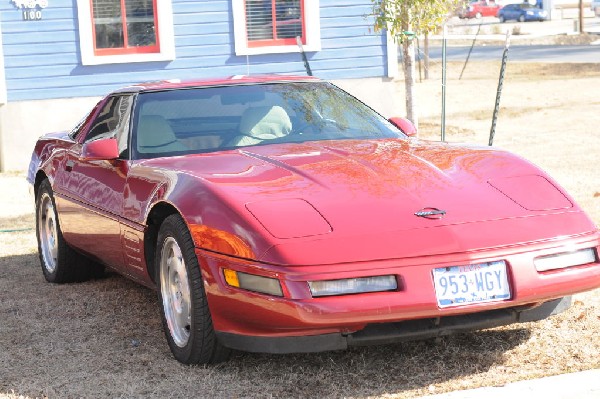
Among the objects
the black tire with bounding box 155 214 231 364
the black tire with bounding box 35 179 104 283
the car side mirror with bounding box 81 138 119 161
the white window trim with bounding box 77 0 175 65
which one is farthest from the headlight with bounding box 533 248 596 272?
the white window trim with bounding box 77 0 175 65

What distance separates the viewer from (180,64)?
17.0 m

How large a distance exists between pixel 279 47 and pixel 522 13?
63.9 metres

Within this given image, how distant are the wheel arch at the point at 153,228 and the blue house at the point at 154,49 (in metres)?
10.7

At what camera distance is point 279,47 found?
17.3 m

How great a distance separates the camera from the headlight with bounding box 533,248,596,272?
5069 mm

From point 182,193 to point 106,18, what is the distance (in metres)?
11.7

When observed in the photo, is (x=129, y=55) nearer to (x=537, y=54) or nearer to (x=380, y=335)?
(x=380, y=335)

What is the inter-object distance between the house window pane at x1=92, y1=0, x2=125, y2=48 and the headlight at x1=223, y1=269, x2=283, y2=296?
12.2m

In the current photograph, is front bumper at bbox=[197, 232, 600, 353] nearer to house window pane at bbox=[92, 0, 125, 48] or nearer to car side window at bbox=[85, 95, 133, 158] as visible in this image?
car side window at bbox=[85, 95, 133, 158]

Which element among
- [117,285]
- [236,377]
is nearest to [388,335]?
[236,377]

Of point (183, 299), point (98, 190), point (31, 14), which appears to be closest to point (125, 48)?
point (31, 14)

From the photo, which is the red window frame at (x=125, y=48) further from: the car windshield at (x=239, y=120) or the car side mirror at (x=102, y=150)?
the car side mirror at (x=102, y=150)

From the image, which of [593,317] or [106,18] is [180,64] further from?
[593,317]

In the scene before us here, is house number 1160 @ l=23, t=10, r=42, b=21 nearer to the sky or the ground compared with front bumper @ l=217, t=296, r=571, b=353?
nearer to the sky
